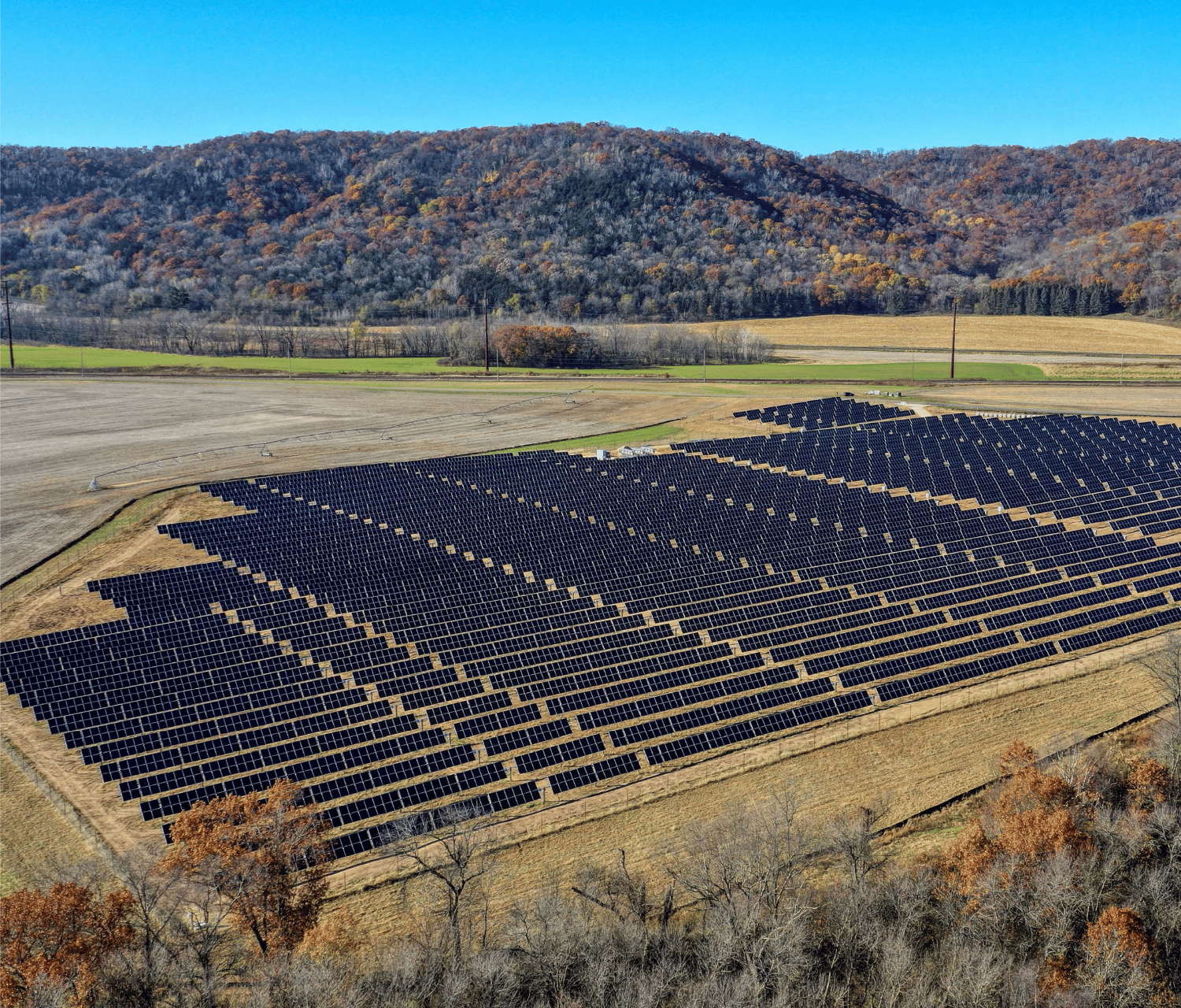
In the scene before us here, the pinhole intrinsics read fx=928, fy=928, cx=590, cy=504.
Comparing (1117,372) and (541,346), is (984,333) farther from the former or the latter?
(541,346)

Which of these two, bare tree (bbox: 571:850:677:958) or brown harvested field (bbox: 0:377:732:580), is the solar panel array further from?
bare tree (bbox: 571:850:677:958)

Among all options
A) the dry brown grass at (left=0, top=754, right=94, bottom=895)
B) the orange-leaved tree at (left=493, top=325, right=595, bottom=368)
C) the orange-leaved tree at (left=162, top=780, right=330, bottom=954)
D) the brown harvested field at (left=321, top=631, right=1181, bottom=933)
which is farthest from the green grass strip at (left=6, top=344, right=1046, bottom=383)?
the orange-leaved tree at (left=162, top=780, right=330, bottom=954)

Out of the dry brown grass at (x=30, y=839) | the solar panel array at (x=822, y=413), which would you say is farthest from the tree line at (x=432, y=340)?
the dry brown grass at (x=30, y=839)

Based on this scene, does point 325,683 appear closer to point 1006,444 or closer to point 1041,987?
point 1041,987

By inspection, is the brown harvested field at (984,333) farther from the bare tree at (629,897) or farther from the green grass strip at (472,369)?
the bare tree at (629,897)

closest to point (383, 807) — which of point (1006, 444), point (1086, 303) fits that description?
point (1006, 444)

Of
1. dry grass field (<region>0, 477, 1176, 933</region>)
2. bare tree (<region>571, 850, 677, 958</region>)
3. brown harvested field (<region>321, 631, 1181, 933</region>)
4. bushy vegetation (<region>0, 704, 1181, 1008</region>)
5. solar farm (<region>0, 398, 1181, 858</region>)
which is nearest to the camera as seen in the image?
bushy vegetation (<region>0, 704, 1181, 1008</region>)

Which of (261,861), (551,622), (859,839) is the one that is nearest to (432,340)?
(551,622)
